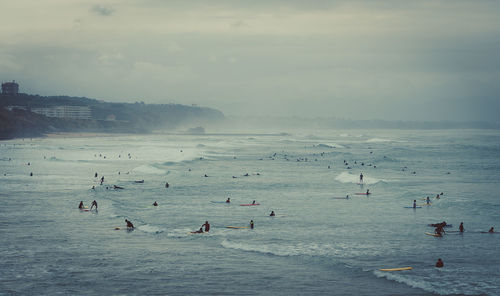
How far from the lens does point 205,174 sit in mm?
73250

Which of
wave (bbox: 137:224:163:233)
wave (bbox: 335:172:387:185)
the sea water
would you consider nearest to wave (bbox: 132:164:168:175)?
the sea water

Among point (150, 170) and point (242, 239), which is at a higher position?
point (150, 170)

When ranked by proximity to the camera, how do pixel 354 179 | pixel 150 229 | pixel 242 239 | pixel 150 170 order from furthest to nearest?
pixel 150 170
pixel 354 179
pixel 150 229
pixel 242 239

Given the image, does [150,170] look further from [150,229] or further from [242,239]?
[242,239]

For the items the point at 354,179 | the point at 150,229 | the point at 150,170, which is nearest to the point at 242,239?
the point at 150,229

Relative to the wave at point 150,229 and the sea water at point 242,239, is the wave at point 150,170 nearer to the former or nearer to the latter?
the sea water at point 242,239

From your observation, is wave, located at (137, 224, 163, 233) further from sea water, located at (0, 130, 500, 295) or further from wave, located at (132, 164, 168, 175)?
wave, located at (132, 164, 168, 175)

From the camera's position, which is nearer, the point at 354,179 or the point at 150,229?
the point at 150,229

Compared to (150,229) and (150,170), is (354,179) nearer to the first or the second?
(150,170)

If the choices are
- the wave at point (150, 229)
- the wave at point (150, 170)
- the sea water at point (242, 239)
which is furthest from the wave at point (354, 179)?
the wave at point (150, 229)

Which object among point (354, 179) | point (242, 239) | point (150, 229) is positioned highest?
point (354, 179)

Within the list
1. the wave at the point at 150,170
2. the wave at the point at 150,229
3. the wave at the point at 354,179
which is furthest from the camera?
the wave at the point at 150,170

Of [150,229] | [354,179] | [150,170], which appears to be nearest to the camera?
[150,229]

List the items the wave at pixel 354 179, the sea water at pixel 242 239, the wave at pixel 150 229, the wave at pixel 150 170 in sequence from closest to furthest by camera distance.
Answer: the sea water at pixel 242 239 < the wave at pixel 150 229 < the wave at pixel 354 179 < the wave at pixel 150 170
